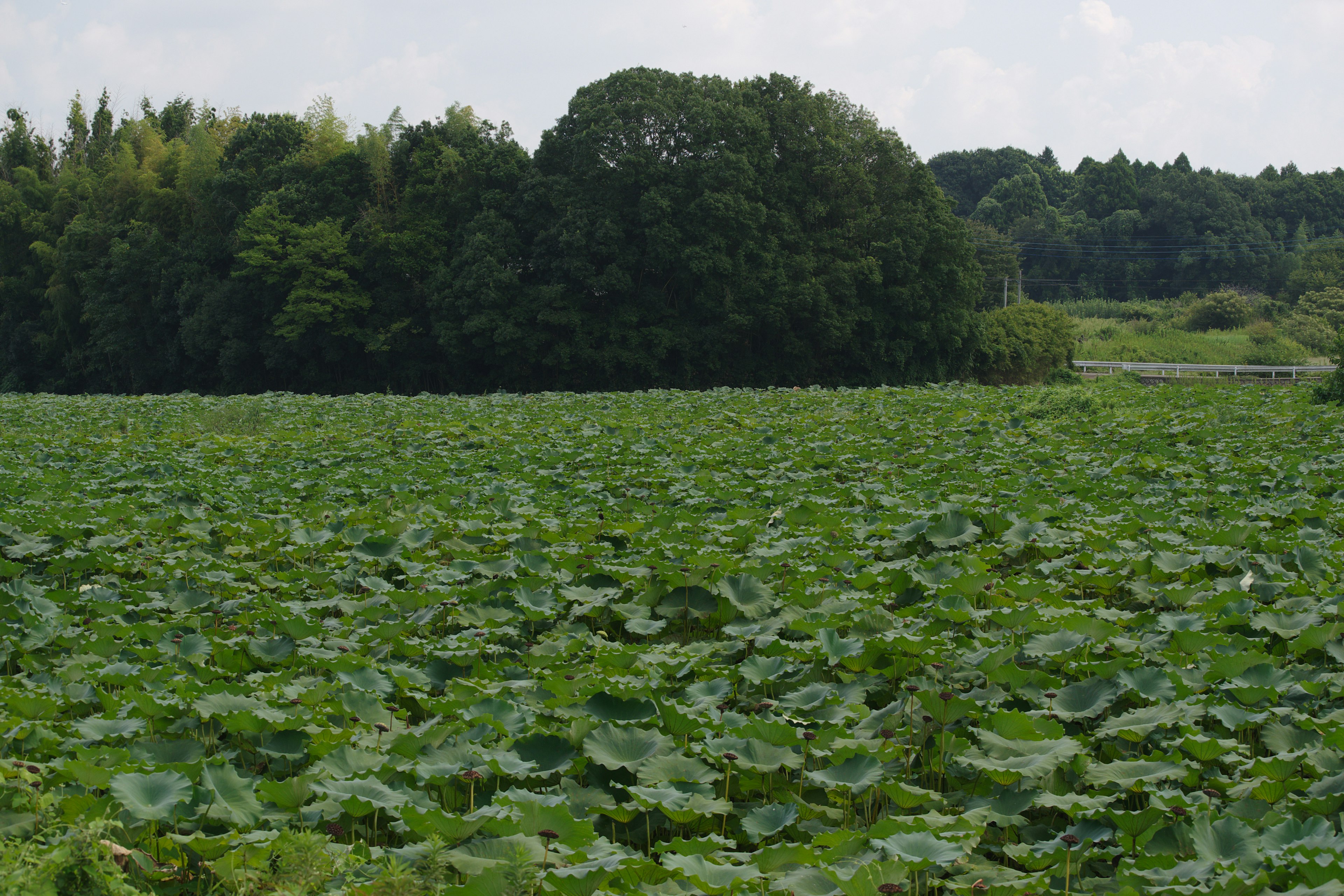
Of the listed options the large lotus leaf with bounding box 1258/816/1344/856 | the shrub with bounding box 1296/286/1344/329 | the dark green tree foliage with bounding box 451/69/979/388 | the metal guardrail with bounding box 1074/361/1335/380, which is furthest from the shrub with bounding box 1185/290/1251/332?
the large lotus leaf with bounding box 1258/816/1344/856

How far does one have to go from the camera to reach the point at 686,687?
2975mm

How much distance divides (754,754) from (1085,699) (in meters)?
1.09

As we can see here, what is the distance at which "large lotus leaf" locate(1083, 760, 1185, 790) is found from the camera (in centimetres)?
222

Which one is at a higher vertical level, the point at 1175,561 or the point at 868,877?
the point at 1175,561

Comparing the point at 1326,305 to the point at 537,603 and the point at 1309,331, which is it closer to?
the point at 1309,331

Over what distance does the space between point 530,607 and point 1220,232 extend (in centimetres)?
6165

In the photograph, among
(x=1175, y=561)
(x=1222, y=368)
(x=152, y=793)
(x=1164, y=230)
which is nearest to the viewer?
(x=152, y=793)

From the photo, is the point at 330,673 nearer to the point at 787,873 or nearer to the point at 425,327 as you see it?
the point at 787,873

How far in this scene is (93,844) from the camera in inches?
72.8

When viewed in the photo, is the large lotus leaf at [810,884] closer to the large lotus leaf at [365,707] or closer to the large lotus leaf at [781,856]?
the large lotus leaf at [781,856]

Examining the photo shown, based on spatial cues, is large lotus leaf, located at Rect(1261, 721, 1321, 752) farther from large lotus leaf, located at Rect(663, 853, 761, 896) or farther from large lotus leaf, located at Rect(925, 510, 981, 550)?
large lotus leaf, located at Rect(925, 510, 981, 550)

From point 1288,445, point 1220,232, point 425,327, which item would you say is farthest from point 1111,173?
point 1288,445

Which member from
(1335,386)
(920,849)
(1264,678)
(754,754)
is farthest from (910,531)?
(1335,386)

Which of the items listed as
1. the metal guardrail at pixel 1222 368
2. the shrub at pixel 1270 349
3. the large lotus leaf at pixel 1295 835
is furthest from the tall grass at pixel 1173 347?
the large lotus leaf at pixel 1295 835
